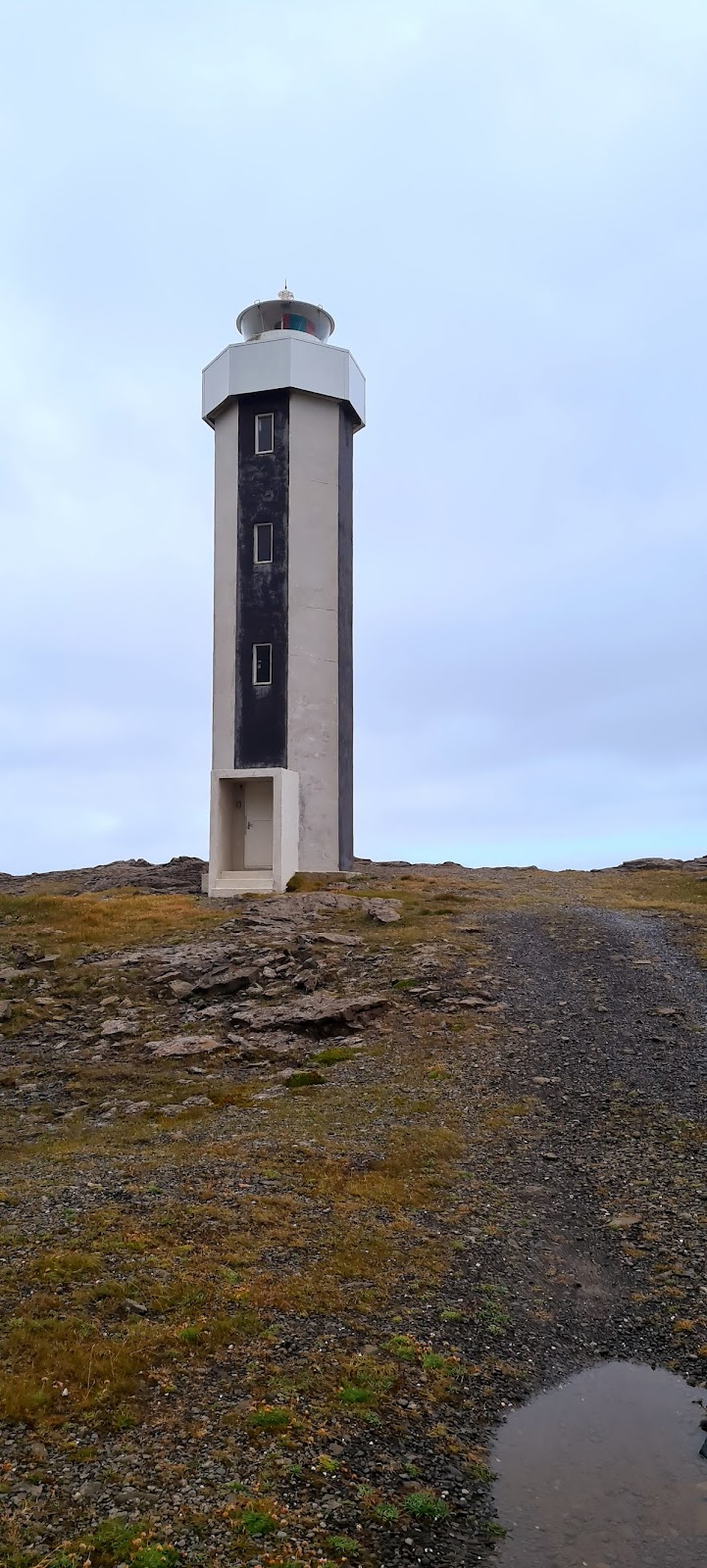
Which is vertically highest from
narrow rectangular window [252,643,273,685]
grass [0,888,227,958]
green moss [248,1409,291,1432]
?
narrow rectangular window [252,643,273,685]

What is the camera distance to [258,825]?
41594 mm

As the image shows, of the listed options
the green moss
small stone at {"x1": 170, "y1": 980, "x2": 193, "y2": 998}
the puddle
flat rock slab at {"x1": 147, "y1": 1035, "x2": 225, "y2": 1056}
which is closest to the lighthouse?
small stone at {"x1": 170, "y1": 980, "x2": 193, "y2": 998}

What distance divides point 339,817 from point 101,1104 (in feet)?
82.4

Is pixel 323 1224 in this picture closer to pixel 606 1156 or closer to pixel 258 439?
pixel 606 1156

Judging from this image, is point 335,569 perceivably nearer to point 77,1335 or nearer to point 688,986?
point 688,986

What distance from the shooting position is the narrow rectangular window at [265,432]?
43.3m

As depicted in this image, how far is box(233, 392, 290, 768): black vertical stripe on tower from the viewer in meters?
41.5

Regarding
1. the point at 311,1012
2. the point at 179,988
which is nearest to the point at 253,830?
the point at 179,988

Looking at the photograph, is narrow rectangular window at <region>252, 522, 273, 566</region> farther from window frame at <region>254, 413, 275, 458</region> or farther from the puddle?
the puddle

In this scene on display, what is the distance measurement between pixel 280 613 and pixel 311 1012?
76.5 feet

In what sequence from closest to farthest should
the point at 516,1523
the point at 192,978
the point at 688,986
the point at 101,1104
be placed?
the point at 516,1523 → the point at 101,1104 → the point at 688,986 → the point at 192,978

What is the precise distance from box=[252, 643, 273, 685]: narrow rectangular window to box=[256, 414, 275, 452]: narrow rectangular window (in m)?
9.03

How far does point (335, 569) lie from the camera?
43.0 m

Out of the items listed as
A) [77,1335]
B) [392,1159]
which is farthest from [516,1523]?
[392,1159]
